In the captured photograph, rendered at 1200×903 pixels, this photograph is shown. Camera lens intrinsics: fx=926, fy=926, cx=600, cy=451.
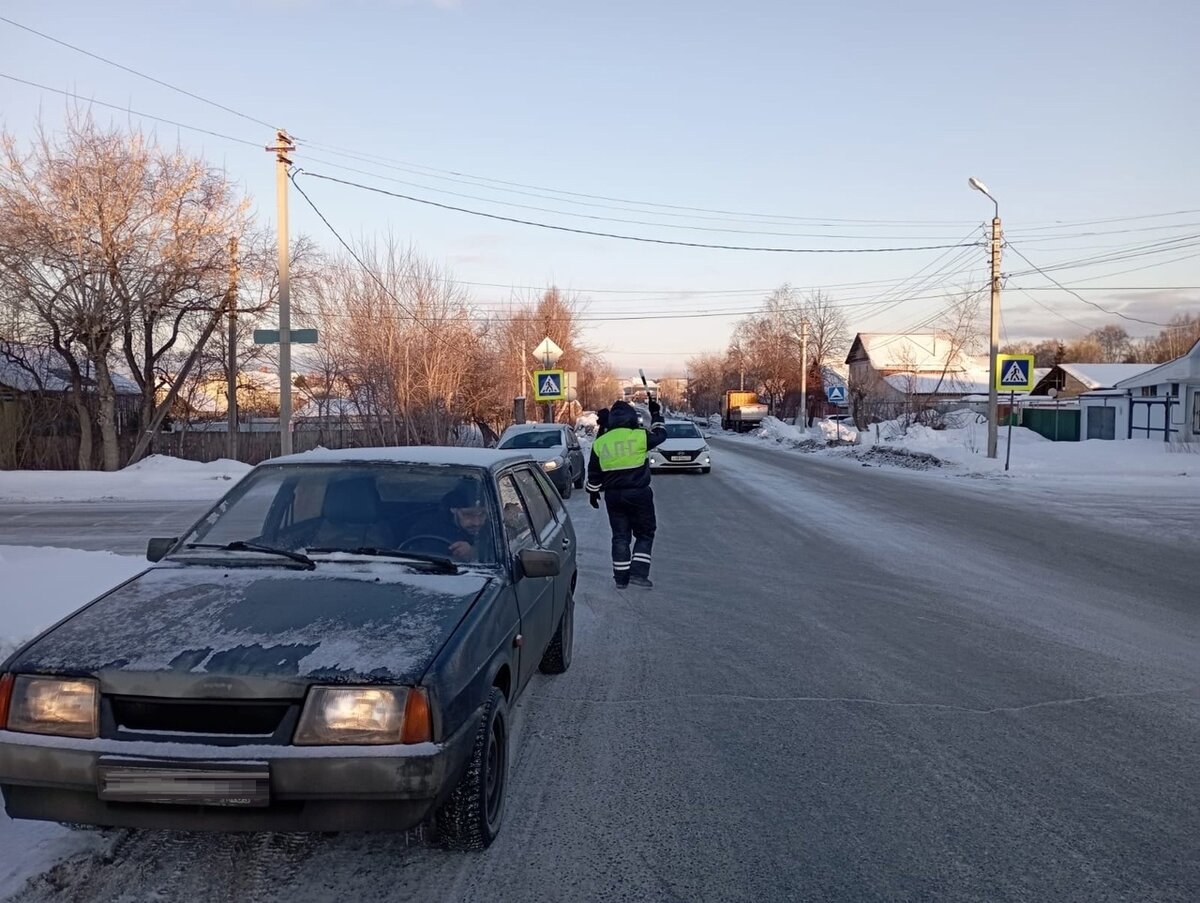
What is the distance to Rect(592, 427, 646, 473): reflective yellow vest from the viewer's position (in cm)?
901

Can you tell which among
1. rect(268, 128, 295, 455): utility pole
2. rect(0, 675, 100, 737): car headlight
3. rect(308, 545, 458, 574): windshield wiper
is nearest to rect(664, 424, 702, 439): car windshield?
rect(268, 128, 295, 455): utility pole

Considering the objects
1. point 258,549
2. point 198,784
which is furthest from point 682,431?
point 198,784

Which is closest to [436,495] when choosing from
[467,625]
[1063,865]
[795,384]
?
[467,625]

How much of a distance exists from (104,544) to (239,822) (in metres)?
11.2

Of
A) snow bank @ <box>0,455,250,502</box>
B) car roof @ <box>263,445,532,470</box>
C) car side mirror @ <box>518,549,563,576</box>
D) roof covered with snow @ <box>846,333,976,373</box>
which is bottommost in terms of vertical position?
snow bank @ <box>0,455,250,502</box>

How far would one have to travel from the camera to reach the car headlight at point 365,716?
122 inches

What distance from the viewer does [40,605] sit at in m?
6.44

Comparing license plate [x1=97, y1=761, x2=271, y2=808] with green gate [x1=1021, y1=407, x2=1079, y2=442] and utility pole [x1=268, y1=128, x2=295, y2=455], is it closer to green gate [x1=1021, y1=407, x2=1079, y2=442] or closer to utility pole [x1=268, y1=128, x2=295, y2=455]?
utility pole [x1=268, y1=128, x2=295, y2=455]

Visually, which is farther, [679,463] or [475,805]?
[679,463]

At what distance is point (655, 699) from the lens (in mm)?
5641

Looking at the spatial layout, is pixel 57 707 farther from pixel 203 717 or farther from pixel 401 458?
pixel 401 458

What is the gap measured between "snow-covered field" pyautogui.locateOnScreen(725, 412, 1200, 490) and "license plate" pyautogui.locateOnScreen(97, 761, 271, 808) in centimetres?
2325

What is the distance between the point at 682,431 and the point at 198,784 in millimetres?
23695

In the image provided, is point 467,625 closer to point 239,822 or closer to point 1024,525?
point 239,822
